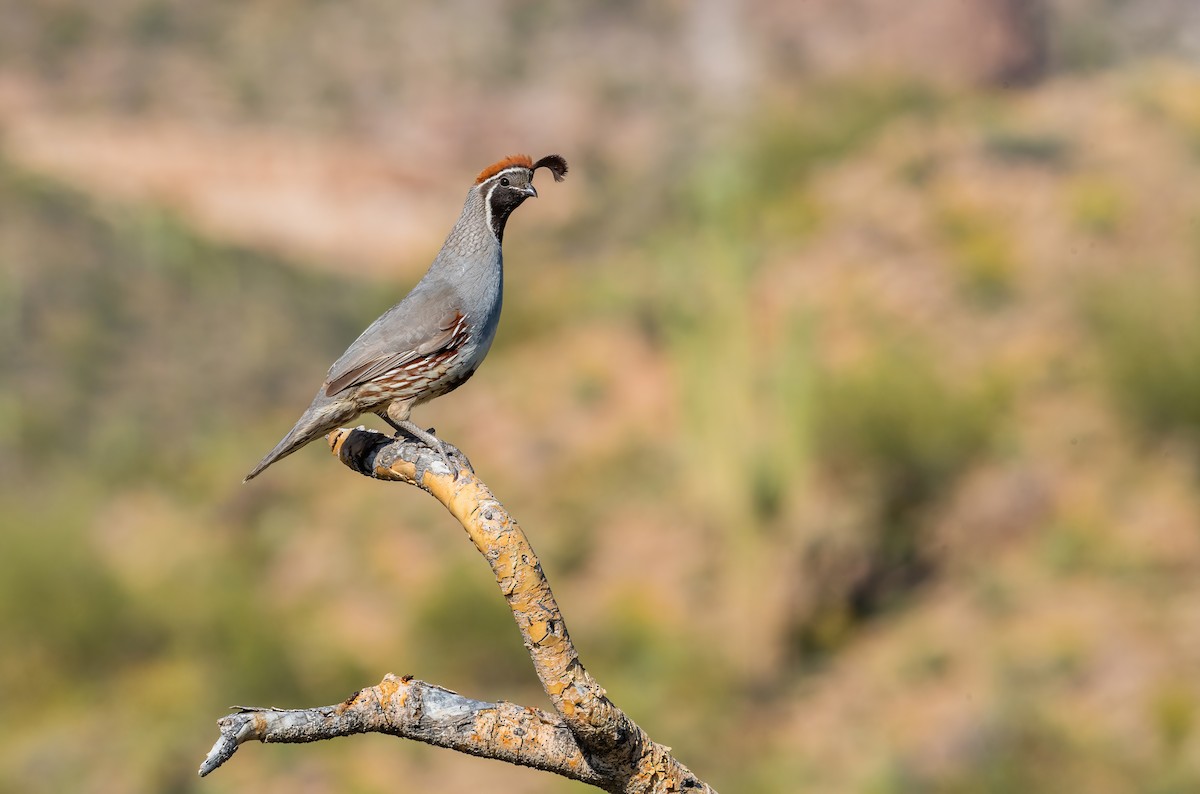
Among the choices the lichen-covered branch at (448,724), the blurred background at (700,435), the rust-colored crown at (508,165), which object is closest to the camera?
the lichen-covered branch at (448,724)

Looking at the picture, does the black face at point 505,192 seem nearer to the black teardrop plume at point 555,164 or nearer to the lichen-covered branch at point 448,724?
the black teardrop plume at point 555,164

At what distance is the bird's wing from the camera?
5008 mm

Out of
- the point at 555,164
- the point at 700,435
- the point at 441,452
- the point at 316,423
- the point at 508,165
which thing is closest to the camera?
the point at 441,452

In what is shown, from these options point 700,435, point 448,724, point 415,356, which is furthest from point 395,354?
point 700,435

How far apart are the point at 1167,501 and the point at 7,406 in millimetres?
19418

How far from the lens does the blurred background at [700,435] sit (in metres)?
15.2

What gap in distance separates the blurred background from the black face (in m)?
9.19

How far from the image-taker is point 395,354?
5.12 m

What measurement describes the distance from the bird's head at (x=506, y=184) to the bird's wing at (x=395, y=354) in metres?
0.36

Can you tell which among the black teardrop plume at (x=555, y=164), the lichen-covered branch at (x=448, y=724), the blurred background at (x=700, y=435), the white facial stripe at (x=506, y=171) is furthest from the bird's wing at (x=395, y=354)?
the blurred background at (x=700, y=435)

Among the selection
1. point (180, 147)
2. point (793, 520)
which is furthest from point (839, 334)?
point (180, 147)

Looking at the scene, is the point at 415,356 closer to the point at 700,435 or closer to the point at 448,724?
the point at 448,724

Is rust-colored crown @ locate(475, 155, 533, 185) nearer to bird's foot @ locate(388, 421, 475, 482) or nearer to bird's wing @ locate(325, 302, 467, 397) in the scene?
bird's wing @ locate(325, 302, 467, 397)

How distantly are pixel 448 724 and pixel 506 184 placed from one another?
79.5 inches
